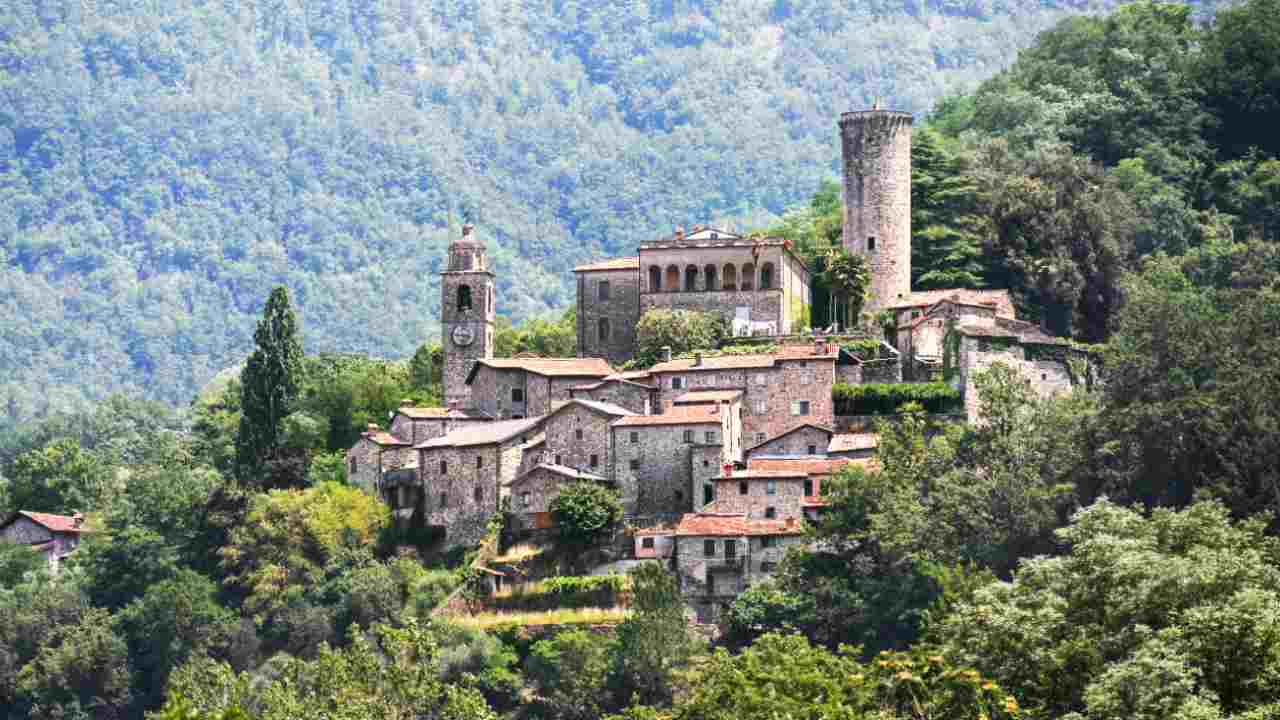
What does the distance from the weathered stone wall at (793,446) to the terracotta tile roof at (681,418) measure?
2250 mm

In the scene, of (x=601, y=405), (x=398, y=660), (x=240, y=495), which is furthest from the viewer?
(x=240, y=495)

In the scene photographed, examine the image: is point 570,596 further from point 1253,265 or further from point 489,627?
point 1253,265

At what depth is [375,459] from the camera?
290ft

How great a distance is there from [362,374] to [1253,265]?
34322 millimetres

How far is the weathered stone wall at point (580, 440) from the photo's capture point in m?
82.1

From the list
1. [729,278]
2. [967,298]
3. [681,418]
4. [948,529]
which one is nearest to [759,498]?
[681,418]

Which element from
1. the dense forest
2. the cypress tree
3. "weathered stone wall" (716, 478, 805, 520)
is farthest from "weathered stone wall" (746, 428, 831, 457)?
the cypress tree

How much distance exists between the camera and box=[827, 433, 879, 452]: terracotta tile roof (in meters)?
81.6

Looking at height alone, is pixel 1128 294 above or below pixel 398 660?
above

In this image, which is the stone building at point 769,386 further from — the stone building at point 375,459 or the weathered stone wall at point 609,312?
the stone building at point 375,459

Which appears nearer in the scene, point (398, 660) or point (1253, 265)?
point (398, 660)

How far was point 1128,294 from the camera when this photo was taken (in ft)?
309

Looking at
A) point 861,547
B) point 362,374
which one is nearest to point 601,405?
point 861,547

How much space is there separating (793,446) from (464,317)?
16.3 meters
